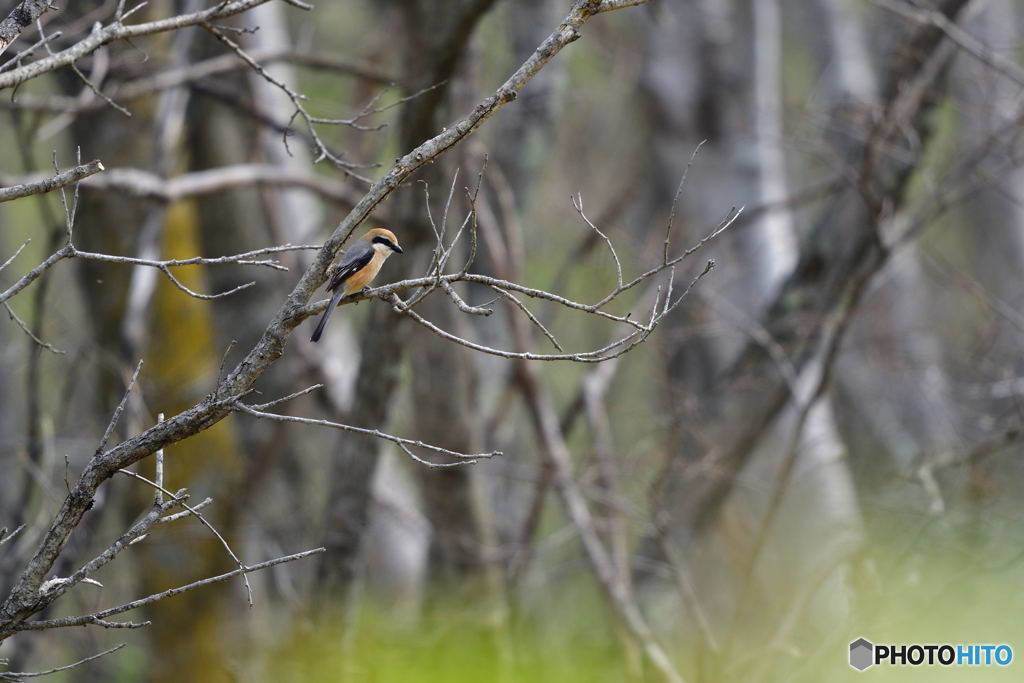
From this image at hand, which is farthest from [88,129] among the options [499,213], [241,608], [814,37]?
[814,37]

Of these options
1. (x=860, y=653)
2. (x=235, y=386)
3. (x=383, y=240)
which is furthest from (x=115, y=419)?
(x=860, y=653)

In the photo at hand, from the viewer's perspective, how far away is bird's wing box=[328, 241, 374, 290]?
12.9ft

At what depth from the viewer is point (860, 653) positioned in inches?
218

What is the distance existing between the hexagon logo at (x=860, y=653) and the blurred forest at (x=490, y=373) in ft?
0.30

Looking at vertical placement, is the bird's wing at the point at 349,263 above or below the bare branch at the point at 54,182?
above

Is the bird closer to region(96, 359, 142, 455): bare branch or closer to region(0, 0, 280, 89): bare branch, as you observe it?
region(0, 0, 280, 89): bare branch

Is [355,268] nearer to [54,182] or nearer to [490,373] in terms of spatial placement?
[54,182]

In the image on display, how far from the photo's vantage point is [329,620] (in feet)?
23.8

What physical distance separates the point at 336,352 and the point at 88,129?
375cm

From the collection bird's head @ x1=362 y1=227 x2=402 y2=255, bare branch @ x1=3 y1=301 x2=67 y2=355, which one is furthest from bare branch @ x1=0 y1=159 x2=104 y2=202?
bird's head @ x1=362 y1=227 x2=402 y2=255

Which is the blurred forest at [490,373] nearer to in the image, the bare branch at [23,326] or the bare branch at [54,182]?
the bare branch at [54,182]

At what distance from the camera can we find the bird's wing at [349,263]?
3945 mm

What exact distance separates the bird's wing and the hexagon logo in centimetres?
348

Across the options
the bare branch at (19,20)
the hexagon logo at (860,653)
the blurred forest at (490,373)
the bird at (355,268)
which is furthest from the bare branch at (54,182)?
the hexagon logo at (860,653)
